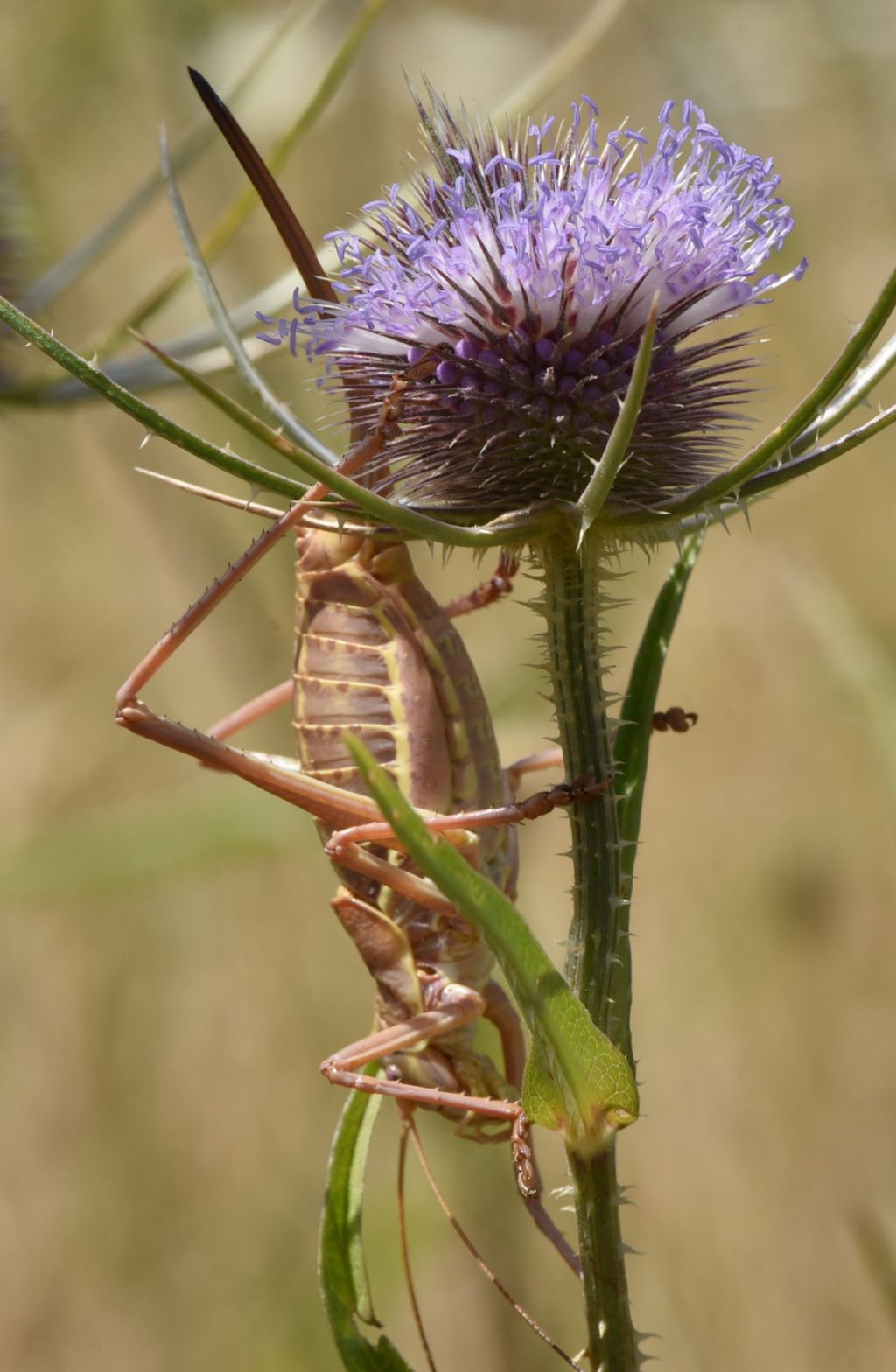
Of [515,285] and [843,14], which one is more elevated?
[843,14]

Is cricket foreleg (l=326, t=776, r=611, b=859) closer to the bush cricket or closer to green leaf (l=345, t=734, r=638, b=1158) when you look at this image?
the bush cricket

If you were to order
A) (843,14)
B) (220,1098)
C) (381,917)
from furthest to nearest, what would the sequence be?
1. (220,1098)
2. (843,14)
3. (381,917)

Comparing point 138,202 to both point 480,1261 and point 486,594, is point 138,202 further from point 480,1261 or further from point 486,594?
point 480,1261

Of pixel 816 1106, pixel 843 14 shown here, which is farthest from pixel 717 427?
pixel 816 1106

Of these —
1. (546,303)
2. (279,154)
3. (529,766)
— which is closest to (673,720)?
(529,766)

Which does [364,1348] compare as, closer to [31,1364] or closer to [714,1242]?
[714,1242]

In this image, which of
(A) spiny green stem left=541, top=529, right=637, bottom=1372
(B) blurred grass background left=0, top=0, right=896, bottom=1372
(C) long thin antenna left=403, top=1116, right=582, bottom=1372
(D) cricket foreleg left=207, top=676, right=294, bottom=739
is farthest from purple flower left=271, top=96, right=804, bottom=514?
(B) blurred grass background left=0, top=0, right=896, bottom=1372
